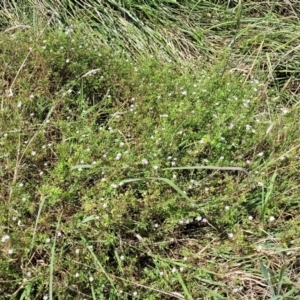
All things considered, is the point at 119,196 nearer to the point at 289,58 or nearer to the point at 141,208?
the point at 141,208

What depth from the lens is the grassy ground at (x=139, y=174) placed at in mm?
1819

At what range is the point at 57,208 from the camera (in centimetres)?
191

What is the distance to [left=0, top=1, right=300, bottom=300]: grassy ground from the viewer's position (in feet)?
5.97

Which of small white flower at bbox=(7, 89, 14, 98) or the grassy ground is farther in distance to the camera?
small white flower at bbox=(7, 89, 14, 98)

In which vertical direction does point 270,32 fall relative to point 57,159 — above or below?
below

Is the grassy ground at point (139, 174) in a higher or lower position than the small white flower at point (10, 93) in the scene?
lower

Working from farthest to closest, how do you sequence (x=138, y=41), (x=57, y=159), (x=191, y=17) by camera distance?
(x=191, y=17) < (x=138, y=41) < (x=57, y=159)

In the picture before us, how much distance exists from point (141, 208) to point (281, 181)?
634 millimetres

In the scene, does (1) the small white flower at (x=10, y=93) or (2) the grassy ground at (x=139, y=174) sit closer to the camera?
(2) the grassy ground at (x=139, y=174)

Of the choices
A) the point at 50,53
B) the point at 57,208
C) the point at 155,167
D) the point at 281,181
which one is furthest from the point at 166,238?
the point at 50,53

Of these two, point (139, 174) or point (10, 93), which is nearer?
point (139, 174)

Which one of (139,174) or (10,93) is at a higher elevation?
(10,93)

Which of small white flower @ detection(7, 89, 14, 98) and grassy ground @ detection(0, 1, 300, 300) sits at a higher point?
small white flower @ detection(7, 89, 14, 98)

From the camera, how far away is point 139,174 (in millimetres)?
1987
